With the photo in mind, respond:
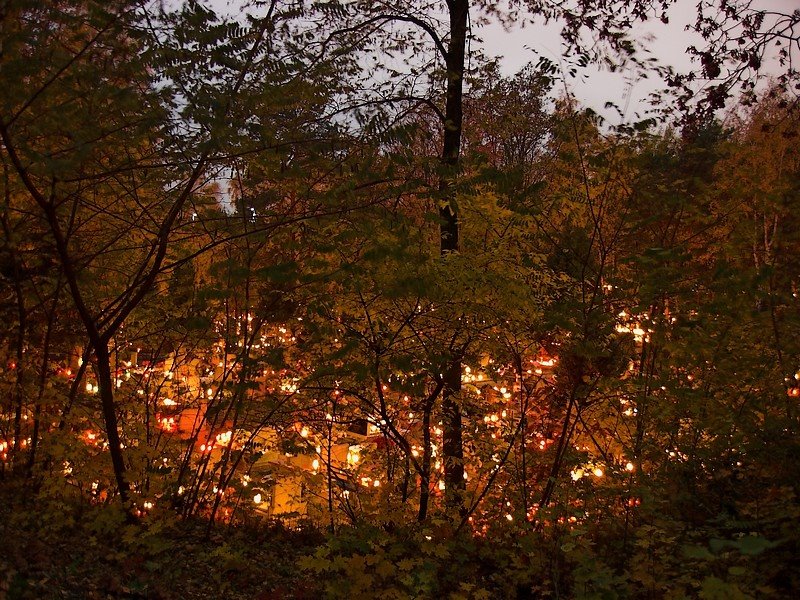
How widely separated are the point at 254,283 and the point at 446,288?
208cm

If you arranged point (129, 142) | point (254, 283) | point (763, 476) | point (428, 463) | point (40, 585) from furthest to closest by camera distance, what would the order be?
point (428, 463) < point (254, 283) < point (129, 142) < point (763, 476) < point (40, 585)

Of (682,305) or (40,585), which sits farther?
(682,305)

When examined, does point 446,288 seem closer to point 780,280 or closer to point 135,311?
point 780,280

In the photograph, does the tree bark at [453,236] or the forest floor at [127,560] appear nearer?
the forest floor at [127,560]

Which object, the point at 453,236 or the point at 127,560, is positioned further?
the point at 453,236

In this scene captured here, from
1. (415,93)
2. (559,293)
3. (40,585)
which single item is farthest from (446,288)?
(415,93)

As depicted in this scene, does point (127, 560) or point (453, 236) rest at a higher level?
point (453, 236)

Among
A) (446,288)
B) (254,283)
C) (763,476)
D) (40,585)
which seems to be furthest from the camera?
(254,283)

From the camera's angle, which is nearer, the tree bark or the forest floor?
the forest floor

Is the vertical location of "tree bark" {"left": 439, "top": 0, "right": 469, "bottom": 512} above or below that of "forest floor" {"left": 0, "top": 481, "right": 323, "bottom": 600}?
above

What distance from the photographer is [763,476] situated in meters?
3.76

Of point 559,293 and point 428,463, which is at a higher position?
point 559,293

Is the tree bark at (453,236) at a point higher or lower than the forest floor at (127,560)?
higher

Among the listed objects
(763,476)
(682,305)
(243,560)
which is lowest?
(243,560)
